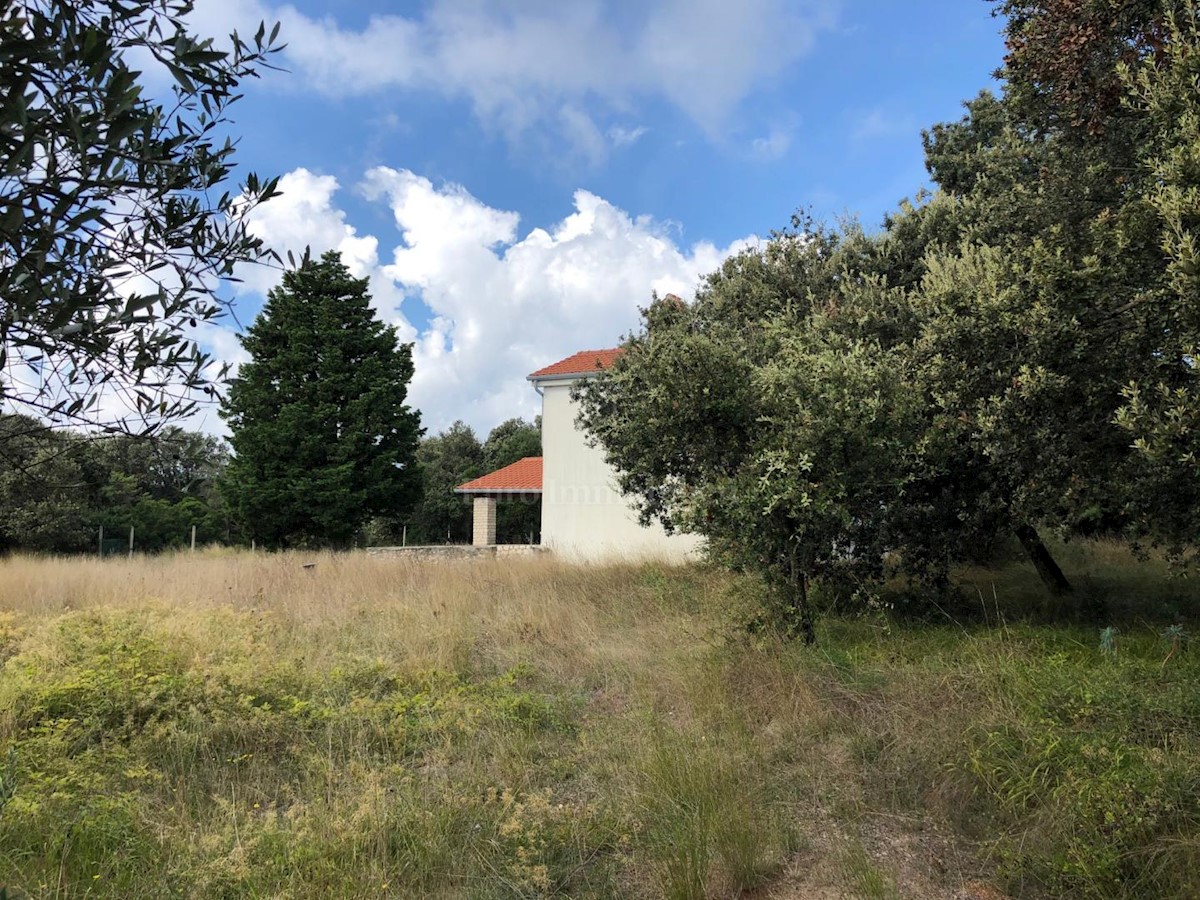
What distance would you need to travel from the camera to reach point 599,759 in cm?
412

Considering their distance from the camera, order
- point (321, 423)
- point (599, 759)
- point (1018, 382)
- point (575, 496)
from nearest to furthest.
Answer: point (599, 759) < point (1018, 382) < point (575, 496) < point (321, 423)

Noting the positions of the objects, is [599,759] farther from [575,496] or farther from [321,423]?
[321,423]

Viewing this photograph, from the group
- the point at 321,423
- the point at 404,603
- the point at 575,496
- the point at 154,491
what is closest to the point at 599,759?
the point at 404,603

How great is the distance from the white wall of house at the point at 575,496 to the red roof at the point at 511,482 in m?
4.40

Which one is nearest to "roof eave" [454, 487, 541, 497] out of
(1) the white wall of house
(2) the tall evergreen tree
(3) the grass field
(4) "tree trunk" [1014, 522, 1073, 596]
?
(2) the tall evergreen tree

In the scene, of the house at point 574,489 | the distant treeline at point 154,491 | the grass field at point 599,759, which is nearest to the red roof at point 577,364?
the house at point 574,489

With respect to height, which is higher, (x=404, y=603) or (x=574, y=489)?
(x=574, y=489)

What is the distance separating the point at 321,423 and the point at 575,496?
9629 mm

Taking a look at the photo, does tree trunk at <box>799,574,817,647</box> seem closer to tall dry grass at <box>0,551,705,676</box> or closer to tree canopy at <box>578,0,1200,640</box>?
tree canopy at <box>578,0,1200,640</box>

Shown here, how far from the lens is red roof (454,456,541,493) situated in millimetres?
21828

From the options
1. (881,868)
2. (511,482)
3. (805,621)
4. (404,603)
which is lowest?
(881,868)

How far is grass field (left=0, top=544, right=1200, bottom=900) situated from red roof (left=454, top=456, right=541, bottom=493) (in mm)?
14557

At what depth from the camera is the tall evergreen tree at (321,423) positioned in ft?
68.0

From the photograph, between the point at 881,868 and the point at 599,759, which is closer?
the point at 881,868
